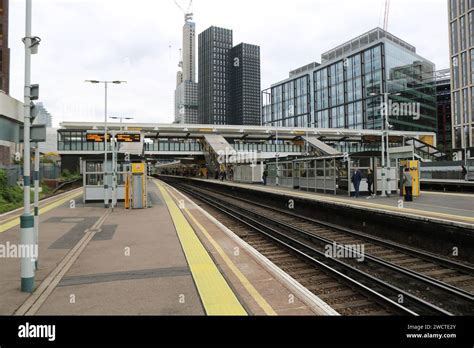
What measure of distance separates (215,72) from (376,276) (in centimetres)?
8849

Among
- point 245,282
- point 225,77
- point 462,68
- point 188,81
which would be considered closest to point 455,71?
point 462,68

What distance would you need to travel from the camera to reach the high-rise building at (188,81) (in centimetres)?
11688

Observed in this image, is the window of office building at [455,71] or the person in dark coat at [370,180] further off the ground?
the window of office building at [455,71]

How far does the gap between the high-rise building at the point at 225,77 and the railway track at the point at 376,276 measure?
82.8 meters

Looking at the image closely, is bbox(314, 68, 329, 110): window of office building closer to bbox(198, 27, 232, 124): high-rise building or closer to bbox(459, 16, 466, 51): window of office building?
bbox(198, 27, 232, 124): high-rise building

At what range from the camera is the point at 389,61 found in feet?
272

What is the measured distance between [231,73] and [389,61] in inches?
1481

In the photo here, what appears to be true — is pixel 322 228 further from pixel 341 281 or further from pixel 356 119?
pixel 356 119

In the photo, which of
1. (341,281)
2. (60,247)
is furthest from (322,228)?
(60,247)

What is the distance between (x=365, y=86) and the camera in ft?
291

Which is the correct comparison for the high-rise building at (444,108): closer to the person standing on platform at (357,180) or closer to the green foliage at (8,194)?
the person standing on platform at (357,180)

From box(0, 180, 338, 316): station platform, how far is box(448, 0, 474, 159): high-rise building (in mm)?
78917

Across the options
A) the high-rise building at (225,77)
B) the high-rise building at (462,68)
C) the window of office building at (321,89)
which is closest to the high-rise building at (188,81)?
the high-rise building at (225,77)

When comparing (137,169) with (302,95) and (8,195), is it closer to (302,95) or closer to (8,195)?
(8,195)
